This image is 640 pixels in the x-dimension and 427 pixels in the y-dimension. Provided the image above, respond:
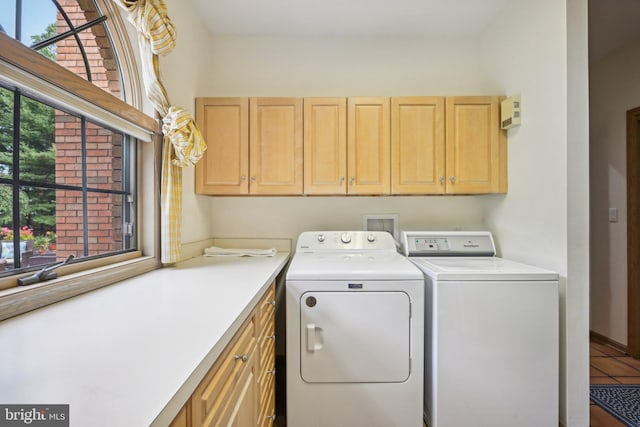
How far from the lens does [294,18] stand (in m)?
2.13

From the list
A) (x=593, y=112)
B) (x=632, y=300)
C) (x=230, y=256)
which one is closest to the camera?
(x=230, y=256)

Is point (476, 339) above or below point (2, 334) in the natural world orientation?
below

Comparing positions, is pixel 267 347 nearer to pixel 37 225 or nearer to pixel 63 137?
pixel 37 225

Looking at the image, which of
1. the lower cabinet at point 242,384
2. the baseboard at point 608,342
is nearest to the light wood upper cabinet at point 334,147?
the lower cabinet at point 242,384

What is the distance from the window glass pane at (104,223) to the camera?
1271 millimetres

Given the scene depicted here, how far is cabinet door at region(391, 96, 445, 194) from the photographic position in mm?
2035

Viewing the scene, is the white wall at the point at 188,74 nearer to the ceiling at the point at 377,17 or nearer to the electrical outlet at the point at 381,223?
the ceiling at the point at 377,17

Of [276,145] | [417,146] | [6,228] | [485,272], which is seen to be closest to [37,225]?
[6,228]

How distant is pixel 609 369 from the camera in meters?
2.14

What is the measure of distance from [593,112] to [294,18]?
2874 millimetres

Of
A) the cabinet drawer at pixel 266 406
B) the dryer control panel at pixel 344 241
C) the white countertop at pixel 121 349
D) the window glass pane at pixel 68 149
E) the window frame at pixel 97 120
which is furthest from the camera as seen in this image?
the dryer control panel at pixel 344 241

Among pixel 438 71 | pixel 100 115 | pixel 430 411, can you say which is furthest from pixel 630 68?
pixel 100 115

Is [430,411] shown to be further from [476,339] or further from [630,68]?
[630,68]

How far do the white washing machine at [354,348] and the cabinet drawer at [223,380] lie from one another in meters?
0.45
